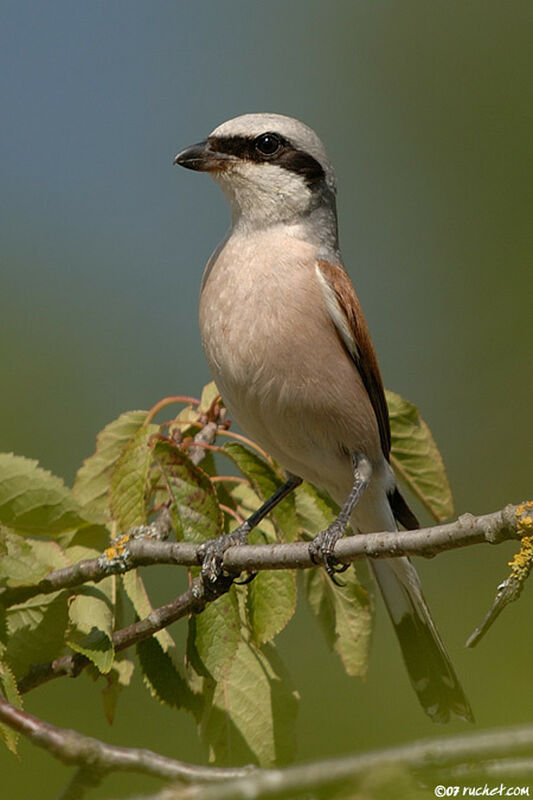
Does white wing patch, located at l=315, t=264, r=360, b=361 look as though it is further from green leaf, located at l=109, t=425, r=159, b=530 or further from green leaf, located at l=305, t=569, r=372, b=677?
green leaf, located at l=109, t=425, r=159, b=530

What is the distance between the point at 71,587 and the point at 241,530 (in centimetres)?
56

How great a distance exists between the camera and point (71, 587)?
202 cm

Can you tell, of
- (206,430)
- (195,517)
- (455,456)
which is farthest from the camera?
(455,456)

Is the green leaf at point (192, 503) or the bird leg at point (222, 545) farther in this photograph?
the green leaf at point (192, 503)

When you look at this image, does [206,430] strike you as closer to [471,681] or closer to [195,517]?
[195,517]

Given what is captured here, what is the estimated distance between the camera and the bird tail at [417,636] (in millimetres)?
2631

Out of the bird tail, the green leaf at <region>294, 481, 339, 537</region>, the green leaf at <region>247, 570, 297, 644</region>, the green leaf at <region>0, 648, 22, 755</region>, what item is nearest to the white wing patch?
the green leaf at <region>294, 481, 339, 537</region>

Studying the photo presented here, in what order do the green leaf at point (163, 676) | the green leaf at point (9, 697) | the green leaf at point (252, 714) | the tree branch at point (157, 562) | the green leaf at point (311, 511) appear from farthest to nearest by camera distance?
the green leaf at point (311, 511) → the green leaf at point (252, 714) → the green leaf at point (163, 676) → the tree branch at point (157, 562) → the green leaf at point (9, 697)

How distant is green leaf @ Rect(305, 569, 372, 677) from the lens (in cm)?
234

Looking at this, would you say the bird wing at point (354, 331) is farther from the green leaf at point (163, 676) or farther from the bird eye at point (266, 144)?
the green leaf at point (163, 676)

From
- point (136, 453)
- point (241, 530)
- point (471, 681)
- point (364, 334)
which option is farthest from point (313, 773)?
point (364, 334)

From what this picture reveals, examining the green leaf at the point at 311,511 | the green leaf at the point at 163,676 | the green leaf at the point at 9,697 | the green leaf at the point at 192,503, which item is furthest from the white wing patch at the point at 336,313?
the green leaf at the point at 9,697

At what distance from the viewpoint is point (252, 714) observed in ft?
7.23

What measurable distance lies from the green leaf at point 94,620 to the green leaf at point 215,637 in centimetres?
19
